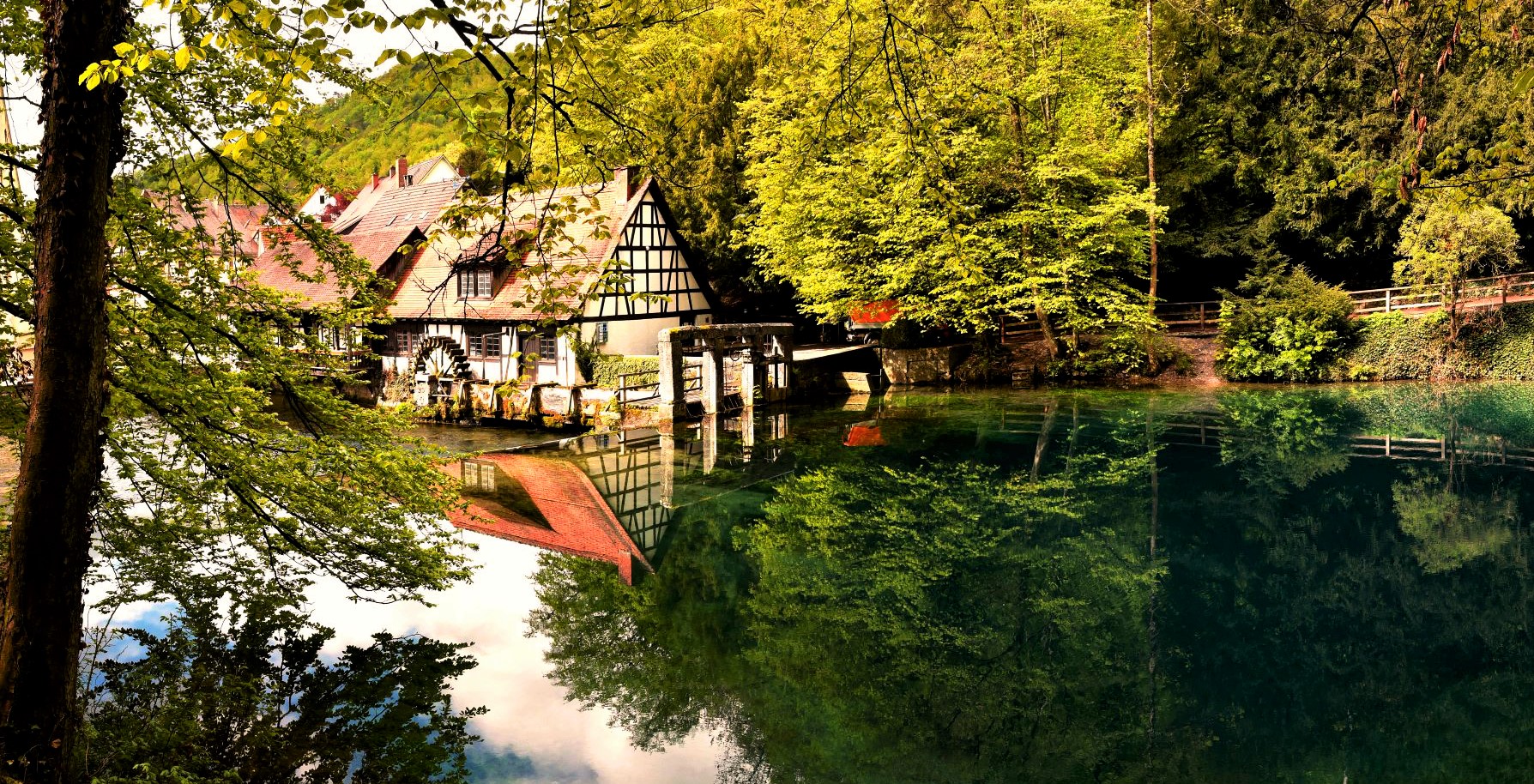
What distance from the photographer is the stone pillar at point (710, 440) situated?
19703 mm

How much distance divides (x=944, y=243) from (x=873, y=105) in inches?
846

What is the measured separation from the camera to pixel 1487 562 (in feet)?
40.2

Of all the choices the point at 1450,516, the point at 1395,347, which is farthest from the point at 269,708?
the point at 1395,347

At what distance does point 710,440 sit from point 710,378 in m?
3.24

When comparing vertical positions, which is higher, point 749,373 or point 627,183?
point 627,183

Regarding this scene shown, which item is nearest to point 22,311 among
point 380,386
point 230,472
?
point 230,472

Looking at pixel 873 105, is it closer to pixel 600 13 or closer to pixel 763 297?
pixel 600 13

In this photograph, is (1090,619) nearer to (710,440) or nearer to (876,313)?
(710,440)

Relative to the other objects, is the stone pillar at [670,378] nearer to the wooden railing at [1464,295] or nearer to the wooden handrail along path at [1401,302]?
the wooden handrail along path at [1401,302]

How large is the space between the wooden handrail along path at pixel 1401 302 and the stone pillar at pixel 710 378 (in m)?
11.9

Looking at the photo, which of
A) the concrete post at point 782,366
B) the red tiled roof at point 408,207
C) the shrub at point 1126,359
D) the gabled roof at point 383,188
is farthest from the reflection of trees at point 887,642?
the gabled roof at point 383,188

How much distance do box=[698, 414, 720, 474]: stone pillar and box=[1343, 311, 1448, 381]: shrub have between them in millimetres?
17576

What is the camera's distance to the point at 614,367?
26.9 m

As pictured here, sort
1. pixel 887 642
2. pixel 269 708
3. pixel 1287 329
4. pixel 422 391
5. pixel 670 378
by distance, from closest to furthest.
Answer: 1. pixel 269 708
2. pixel 887 642
3. pixel 670 378
4. pixel 422 391
5. pixel 1287 329
